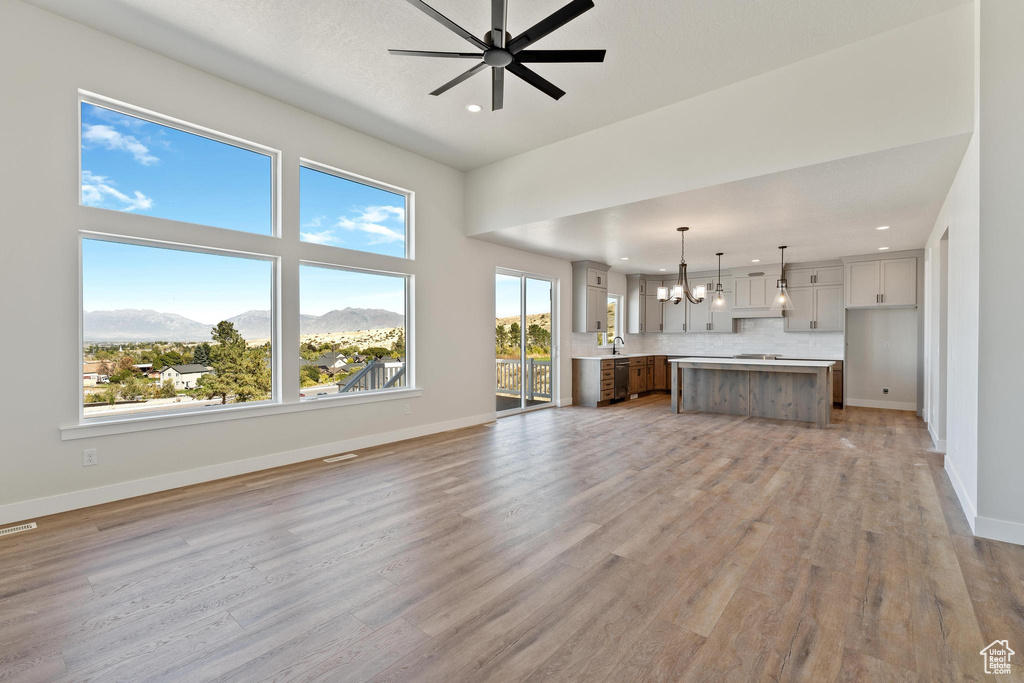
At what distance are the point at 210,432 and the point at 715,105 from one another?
5.22 metres

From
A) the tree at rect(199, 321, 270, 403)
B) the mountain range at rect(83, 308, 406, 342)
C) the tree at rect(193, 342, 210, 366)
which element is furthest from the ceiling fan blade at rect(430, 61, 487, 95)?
the tree at rect(193, 342, 210, 366)

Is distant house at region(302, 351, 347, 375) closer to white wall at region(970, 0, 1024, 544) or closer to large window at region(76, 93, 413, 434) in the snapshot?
large window at region(76, 93, 413, 434)

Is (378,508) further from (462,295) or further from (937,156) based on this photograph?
(937,156)

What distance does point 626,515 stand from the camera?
121 inches

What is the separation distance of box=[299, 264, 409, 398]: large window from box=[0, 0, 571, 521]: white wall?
28 cm

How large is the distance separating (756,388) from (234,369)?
21.9 ft

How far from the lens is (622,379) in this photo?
873cm

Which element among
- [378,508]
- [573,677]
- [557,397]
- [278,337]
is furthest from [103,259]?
[557,397]

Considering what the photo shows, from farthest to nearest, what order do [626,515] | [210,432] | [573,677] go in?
[210,432] → [626,515] → [573,677]

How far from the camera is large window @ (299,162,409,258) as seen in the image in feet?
15.6

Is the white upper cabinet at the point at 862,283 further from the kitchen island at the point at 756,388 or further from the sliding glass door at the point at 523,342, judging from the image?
the sliding glass door at the point at 523,342

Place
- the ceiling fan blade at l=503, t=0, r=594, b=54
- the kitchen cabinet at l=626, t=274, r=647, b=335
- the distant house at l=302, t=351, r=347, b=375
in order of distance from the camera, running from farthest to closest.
A: the kitchen cabinet at l=626, t=274, r=647, b=335, the distant house at l=302, t=351, r=347, b=375, the ceiling fan blade at l=503, t=0, r=594, b=54

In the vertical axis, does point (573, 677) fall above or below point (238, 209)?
below

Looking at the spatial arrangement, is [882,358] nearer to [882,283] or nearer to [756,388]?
[882,283]
